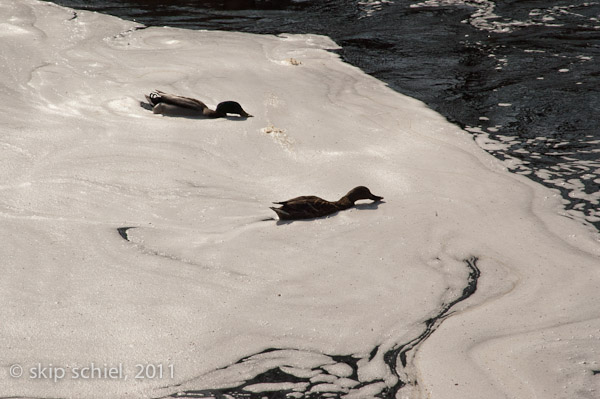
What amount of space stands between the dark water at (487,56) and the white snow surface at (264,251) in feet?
1.29

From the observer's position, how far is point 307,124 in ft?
15.7

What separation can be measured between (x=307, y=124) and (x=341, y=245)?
1785 millimetres

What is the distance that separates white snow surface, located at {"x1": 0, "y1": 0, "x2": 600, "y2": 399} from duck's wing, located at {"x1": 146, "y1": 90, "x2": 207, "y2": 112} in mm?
136

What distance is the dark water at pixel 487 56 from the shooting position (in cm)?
465

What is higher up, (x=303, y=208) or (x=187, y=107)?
(x=187, y=107)

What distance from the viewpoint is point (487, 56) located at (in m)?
6.96

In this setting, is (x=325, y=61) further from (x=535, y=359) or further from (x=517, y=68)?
(x=535, y=359)

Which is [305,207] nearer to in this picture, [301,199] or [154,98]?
[301,199]

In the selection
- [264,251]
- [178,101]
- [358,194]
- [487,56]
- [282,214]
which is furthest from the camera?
[487,56]

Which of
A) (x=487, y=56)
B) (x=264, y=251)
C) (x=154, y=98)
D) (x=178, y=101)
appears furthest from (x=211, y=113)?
(x=487, y=56)

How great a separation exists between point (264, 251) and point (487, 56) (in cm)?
480

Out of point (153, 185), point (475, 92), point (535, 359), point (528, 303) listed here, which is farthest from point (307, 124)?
point (535, 359)

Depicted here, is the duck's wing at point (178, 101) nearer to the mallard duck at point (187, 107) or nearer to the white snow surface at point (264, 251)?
the mallard duck at point (187, 107)

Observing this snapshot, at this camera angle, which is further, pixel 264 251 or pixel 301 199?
pixel 301 199
